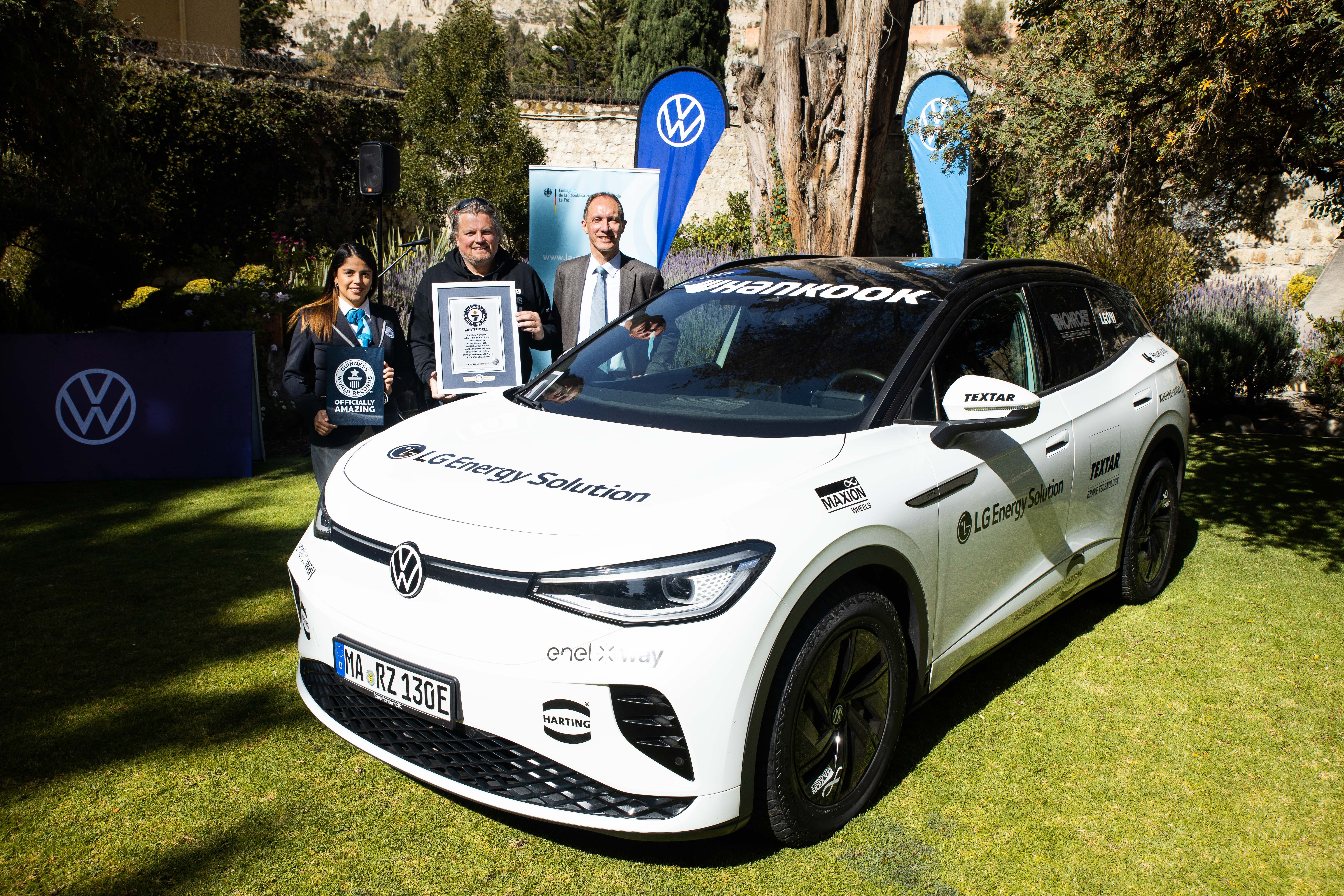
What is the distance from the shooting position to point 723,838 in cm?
277

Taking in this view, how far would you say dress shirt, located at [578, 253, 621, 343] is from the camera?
5582 mm

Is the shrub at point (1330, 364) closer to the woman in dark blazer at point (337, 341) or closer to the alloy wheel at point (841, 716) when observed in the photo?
the alloy wheel at point (841, 716)

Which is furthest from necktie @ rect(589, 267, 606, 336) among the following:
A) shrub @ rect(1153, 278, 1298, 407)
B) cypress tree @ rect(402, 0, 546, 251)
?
cypress tree @ rect(402, 0, 546, 251)

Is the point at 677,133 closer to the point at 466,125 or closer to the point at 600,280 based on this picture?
the point at 600,280

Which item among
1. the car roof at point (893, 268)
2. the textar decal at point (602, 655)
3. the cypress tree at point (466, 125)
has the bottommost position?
the textar decal at point (602, 655)

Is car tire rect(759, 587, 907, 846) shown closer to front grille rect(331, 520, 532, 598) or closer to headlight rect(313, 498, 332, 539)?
front grille rect(331, 520, 532, 598)

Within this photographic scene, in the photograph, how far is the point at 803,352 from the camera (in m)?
3.40

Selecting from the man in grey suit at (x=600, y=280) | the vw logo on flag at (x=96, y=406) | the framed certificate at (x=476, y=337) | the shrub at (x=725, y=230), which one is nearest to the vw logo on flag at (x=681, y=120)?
the man in grey suit at (x=600, y=280)

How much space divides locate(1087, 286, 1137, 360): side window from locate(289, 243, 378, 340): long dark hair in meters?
3.41

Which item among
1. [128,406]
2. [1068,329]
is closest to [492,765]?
[1068,329]

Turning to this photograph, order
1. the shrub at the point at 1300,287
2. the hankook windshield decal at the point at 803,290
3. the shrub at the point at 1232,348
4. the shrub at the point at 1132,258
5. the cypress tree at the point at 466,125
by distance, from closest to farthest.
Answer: the hankook windshield decal at the point at 803,290 < the shrub at the point at 1232,348 < the shrub at the point at 1132,258 < the shrub at the point at 1300,287 < the cypress tree at the point at 466,125

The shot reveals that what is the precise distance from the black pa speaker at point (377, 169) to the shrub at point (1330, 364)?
8503 millimetres

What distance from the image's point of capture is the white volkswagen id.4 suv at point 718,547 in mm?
2307

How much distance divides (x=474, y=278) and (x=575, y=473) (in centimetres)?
254
